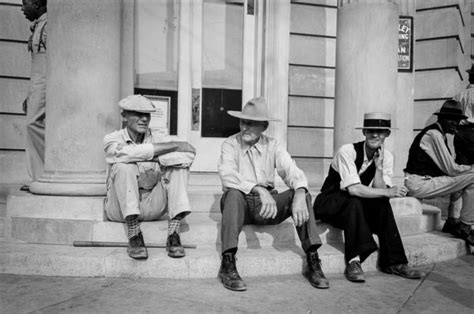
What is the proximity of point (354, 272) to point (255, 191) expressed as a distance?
3.94 ft

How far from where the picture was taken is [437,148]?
6.29m

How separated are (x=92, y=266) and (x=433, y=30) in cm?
816

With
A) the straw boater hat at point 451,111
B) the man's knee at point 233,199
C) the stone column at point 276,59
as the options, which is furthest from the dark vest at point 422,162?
the man's knee at point 233,199

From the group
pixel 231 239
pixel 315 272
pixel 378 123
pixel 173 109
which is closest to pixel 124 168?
pixel 231 239

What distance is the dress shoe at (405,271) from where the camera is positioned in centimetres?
485

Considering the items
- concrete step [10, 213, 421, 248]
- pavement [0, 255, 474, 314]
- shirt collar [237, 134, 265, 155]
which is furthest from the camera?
shirt collar [237, 134, 265, 155]

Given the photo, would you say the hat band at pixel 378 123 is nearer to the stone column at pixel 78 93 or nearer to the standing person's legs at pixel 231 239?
the standing person's legs at pixel 231 239

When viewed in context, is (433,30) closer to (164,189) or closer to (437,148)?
(437,148)

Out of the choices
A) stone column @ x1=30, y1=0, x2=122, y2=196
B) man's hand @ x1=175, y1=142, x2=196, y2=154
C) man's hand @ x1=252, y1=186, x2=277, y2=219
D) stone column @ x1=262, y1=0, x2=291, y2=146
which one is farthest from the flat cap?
stone column @ x1=262, y1=0, x2=291, y2=146

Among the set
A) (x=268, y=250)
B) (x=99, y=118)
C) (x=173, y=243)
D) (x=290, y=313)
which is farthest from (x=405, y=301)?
(x=99, y=118)

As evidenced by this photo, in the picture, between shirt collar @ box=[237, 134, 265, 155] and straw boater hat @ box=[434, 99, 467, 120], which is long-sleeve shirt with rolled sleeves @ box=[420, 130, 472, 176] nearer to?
straw boater hat @ box=[434, 99, 467, 120]

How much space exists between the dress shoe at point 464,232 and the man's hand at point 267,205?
2.84m

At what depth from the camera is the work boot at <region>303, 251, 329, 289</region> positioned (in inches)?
176

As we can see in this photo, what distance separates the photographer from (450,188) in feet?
20.8
